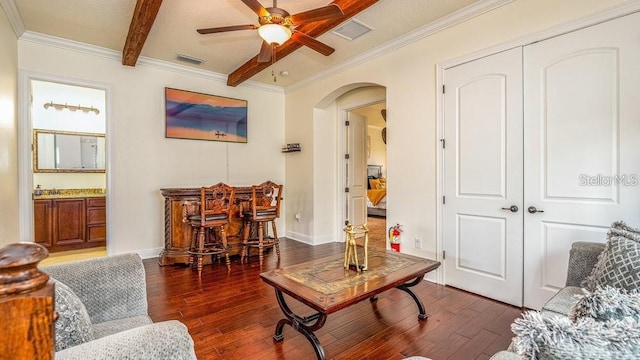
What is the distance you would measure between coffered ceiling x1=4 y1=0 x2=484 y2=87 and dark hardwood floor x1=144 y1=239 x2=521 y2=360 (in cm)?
273

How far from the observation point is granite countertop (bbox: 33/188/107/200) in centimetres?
480

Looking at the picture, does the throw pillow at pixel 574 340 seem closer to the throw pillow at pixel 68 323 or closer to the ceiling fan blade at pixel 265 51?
the throw pillow at pixel 68 323

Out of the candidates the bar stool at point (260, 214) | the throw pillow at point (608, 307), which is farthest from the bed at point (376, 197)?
the throw pillow at point (608, 307)

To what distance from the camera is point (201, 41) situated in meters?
3.74

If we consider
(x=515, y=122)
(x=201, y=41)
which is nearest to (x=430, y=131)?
(x=515, y=122)

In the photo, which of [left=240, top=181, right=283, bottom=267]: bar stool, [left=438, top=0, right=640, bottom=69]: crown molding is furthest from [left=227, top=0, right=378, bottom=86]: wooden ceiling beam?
[left=240, top=181, right=283, bottom=267]: bar stool

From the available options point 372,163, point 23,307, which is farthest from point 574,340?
point 372,163

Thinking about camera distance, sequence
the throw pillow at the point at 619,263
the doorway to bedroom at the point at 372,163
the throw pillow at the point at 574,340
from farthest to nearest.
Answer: the doorway to bedroom at the point at 372,163 → the throw pillow at the point at 619,263 → the throw pillow at the point at 574,340

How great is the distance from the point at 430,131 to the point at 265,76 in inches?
119

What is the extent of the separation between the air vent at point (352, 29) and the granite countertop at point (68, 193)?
4743 millimetres

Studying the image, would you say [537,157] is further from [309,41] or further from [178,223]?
[178,223]

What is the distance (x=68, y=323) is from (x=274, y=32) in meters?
2.34

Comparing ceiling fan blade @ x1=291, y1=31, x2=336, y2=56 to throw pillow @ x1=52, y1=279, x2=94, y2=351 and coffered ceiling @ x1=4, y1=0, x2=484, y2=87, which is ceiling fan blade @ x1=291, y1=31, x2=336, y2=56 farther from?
throw pillow @ x1=52, y1=279, x2=94, y2=351

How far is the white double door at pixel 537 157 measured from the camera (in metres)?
2.18
